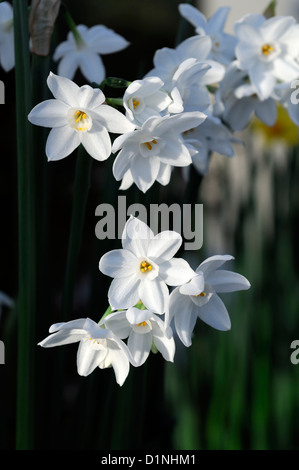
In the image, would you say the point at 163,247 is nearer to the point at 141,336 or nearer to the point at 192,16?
the point at 141,336

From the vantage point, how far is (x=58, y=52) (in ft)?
3.27

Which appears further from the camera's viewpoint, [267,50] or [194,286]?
[267,50]

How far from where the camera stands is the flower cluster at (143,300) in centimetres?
66

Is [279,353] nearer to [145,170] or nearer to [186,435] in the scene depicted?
[186,435]

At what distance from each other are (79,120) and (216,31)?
355 millimetres

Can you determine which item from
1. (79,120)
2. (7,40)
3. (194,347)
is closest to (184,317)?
(79,120)

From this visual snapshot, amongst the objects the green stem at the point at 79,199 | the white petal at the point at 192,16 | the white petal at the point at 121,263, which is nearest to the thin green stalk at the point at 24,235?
the green stem at the point at 79,199

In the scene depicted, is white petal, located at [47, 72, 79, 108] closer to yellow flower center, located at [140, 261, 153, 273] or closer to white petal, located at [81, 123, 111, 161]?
white petal, located at [81, 123, 111, 161]

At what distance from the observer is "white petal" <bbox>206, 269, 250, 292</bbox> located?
71 centimetres

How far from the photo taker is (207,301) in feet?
2.44

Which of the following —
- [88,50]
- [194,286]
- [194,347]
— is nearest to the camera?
[194,286]

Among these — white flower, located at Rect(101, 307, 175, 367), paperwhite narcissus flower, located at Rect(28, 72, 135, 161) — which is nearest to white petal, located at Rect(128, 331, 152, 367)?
white flower, located at Rect(101, 307, 175, 367)

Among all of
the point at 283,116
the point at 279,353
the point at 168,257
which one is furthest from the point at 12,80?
the point at 168,257

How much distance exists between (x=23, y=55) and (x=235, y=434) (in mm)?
1133
